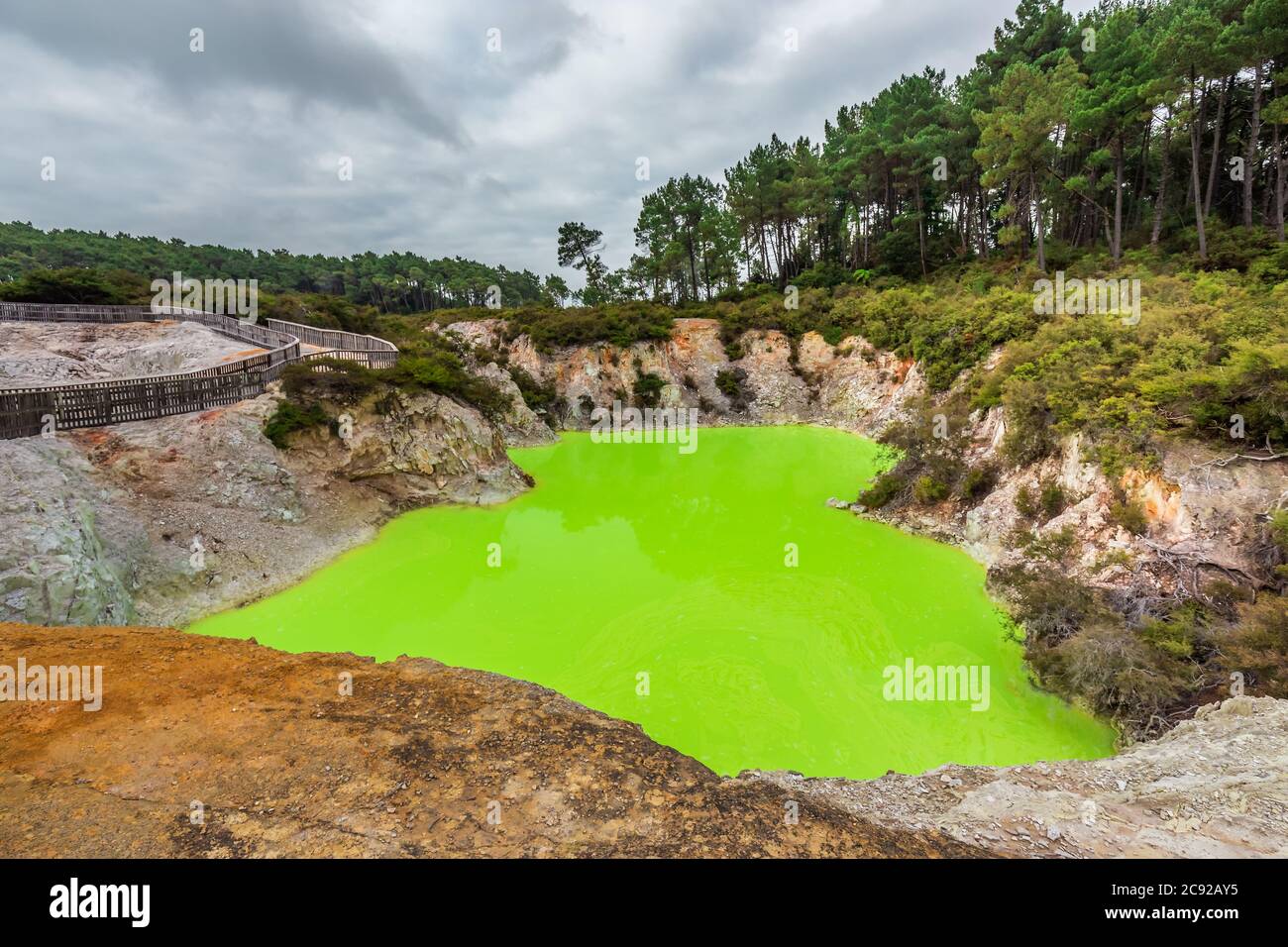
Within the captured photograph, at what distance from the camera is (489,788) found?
14.0 ft

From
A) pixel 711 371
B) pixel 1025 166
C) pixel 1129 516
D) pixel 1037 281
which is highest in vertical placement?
pixel 1025 166

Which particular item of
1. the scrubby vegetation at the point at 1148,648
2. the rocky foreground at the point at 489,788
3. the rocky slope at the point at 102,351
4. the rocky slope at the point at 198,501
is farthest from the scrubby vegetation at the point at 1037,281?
the rocky slope at the point at 102,351

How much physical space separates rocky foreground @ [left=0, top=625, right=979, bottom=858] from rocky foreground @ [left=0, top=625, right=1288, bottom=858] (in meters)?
0.02

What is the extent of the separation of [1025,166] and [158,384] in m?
38.6

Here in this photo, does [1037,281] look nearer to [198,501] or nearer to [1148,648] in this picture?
[1148,648]

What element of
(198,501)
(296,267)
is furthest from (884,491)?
(296,267)

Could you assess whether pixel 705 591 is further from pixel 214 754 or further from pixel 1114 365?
pixel 1114 365

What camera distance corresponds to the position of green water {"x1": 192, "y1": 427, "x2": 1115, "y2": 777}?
762 centimetres

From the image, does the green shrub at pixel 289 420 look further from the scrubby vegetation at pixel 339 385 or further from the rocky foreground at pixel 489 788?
the rocky foreground at pixel 489 788

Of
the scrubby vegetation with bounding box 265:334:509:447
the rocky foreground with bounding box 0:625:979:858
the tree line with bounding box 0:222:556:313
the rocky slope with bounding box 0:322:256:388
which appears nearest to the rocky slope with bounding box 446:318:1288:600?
the rocky foreground with bounding box 0:625:979:858

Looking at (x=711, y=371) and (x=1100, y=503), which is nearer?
(x=1100, y=503)

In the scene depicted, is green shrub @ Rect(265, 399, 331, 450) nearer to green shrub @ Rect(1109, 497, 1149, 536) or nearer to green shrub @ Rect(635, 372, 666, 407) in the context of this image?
green shrub @ Rect(635, 372, 666, 407)
